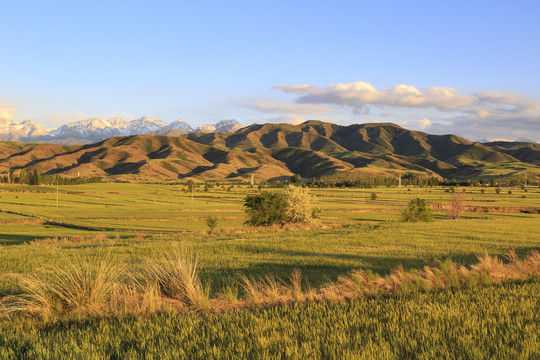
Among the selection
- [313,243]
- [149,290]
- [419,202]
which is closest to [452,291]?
[149,290]

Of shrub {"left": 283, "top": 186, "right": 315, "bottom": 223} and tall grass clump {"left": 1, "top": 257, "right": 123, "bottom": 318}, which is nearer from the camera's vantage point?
tall grass clump {"left": 1, "top": 257, "right": 123, "bottom": 318}

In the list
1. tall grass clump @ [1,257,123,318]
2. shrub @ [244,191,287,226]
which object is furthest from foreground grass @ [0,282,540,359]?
shrub @ [244,191,287,226]

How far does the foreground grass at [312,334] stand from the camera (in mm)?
5902

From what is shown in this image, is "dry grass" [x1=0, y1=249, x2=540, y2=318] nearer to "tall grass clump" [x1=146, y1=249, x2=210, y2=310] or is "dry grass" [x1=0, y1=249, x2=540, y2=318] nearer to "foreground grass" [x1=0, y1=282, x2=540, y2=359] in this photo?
"tall grass clump" [x1=146, y1=249, x2=210, y2=310]

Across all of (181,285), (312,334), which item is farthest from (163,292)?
(312,334)

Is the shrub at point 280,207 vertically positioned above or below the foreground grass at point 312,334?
below

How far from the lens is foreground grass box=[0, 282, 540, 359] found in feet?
19.4

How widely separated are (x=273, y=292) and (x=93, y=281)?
412 centimetres

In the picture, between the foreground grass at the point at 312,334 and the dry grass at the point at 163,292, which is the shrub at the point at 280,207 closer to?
the dry grass at the point at 163,292

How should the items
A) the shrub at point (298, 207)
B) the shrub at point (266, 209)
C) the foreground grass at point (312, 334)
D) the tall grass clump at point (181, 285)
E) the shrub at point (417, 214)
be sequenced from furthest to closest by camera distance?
the shrub at point (417, 214) < the shrub at point (298, 207) < the shrub at point (266, 209) < the tall grass clump at point (181, 285) < the foreground grass at point (312, 334)

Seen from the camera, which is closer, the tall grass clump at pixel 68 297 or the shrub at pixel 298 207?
the tall grass clump at pixel 68 297

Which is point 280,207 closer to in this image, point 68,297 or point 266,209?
point 266,209

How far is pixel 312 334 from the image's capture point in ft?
22.1

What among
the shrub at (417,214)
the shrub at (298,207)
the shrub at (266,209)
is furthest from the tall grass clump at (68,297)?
the shrub at (417,214)
